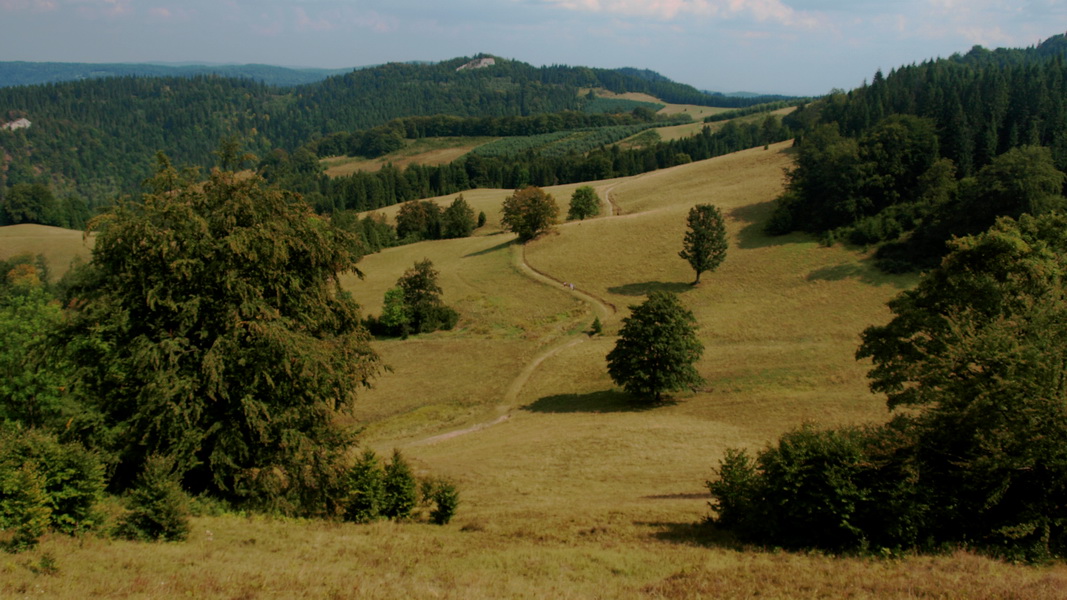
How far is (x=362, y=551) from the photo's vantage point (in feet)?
49.1

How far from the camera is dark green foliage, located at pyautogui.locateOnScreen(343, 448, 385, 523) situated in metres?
18.7

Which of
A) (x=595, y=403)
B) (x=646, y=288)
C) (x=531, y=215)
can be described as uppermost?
(x=531, y=215)

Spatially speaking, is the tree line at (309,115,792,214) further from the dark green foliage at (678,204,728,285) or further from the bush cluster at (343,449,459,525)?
the bush cluster at (343,449,459,525)

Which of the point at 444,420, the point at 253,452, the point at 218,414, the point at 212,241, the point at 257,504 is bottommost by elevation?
the point at 444,420

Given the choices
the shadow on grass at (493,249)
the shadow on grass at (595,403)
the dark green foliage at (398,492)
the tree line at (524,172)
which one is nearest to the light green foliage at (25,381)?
the dark green foliage at (398,492)

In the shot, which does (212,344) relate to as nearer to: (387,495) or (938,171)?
(387,495)

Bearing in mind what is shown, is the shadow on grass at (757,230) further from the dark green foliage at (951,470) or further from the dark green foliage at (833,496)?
the dark green foliage at (833,496)

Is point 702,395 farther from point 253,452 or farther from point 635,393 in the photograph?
point 253,452

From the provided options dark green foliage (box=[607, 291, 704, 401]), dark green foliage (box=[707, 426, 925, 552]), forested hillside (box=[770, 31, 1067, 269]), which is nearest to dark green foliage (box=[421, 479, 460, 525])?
dark green foliage (box=[707, 426, 925, 552])

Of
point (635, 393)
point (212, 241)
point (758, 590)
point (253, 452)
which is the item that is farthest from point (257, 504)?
point (635, 393)

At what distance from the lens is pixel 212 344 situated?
1867cm

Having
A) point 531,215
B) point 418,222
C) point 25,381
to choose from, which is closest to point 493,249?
point 531,215

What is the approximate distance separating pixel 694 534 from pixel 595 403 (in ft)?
77.2

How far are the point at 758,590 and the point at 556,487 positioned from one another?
1249 cm
